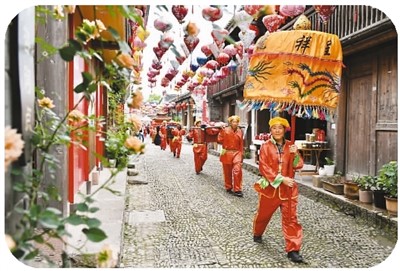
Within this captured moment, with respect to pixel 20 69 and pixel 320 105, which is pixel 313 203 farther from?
pixel 20 69

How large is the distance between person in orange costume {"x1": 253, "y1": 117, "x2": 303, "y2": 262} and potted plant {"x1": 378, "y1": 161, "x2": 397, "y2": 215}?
1948mm

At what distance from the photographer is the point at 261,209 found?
5.22m

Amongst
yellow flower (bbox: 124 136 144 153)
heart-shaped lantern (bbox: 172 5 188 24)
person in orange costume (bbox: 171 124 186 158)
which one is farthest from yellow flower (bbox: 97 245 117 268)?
person in orange costume (bbox: 171 124 186 158)

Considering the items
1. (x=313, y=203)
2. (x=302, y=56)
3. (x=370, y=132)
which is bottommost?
(x=313, y=203)

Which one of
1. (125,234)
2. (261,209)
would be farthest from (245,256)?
Answer: (125,234)

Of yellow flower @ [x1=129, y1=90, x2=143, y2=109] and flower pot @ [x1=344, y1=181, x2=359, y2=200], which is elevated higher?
yellow flower @ [x1=129, y1=90, x2=143, y2=109]

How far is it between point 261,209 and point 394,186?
7.40 feet

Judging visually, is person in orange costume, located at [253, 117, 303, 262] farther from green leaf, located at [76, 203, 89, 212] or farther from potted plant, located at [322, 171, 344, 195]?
potted plant, located at [322, 171, 344, 195]

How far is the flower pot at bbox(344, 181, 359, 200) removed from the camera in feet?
24.2

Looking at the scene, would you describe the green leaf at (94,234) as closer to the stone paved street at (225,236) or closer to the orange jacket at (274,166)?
the stone paved street at (225,236)

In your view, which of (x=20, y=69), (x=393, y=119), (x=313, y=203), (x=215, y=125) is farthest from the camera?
(x=215, y=125)

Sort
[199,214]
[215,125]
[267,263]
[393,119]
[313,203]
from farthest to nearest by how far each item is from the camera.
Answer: [215,125]
[313,203]
[393,119]
[199,214]
[267,263]

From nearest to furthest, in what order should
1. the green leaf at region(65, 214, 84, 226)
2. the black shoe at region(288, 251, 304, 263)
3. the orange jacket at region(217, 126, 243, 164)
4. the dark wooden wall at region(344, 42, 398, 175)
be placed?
the green leaf at region(65, 214, 84, 226), the black shoe at region(288, 251, 304, 263), the dark wooden wall at region(344, 42, 398, 175), the orange jacket at region(217, 126, 243, 164)

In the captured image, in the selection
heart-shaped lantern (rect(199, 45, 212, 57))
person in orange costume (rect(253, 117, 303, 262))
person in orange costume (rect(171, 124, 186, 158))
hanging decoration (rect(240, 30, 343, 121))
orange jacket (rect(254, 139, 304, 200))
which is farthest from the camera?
person in orange costume (rect(171, 124, 186, 158))
